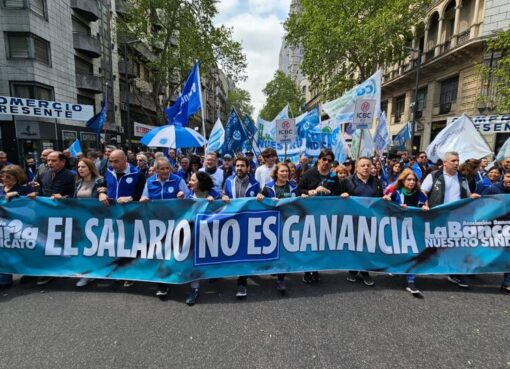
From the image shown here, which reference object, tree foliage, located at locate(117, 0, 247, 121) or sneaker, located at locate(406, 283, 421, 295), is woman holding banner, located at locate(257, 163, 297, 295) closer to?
sneaker, located at locate(406, 283, 421, 295)

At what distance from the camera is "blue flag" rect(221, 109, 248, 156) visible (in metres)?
8.51

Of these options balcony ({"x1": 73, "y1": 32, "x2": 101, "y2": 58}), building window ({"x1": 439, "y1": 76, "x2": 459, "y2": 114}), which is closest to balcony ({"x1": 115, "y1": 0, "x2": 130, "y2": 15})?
balcony ({"x1": 73, "y1": 32, "x2": 101, "y2": 58})

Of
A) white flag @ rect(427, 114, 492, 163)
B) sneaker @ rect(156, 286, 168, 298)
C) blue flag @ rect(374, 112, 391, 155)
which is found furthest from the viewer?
blue flag @ rect(374, 112, 391, 155)

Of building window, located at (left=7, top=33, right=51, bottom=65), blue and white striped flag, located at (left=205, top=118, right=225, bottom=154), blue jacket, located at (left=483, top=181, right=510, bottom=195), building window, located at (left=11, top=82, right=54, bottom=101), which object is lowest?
blue jacket, located at (left=483, top=181, right=510, bottom=195)

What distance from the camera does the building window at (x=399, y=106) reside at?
95.6ft

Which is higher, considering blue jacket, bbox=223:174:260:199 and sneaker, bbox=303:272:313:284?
blue jacket, bbox=223:174:260:199

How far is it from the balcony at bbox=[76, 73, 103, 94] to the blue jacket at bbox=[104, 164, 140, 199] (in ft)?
75.7

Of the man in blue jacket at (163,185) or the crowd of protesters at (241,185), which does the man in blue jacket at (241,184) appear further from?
the man in blue jacket at (163,185)

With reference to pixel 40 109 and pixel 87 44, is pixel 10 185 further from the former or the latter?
pixel 87 44

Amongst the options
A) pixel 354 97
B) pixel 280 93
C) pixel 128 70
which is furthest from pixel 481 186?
pixel 280 93

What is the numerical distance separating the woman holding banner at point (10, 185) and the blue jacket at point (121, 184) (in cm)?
116

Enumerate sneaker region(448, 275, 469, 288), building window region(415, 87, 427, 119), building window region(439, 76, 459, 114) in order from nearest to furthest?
1. sneaker region(448, 275, 469, 288)
2. building window region(439, 76, 459, 114)
3. building window region(415, 87, 427, 119)

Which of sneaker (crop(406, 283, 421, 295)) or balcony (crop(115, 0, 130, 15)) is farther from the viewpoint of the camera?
balcony (crop(115, 0, 130, 15))

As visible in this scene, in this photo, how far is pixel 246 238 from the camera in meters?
3.87
